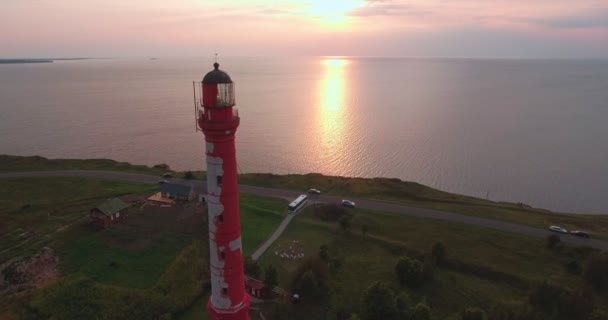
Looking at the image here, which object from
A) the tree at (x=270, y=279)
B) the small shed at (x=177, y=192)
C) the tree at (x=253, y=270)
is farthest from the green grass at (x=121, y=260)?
the tree at (x=270, y=279)

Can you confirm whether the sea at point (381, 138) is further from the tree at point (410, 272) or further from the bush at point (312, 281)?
the bush at point (312, 281)

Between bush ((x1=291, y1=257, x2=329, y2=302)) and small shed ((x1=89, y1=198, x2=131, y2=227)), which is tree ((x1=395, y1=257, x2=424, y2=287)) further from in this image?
small shed ((x1=89, y1=198, x2=131, y2=227))

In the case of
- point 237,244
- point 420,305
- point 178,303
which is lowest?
point 178,303

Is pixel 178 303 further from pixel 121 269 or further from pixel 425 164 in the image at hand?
pixel 425 164

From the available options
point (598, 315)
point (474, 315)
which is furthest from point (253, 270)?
point (598, 315)

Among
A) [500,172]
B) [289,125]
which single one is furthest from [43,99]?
[500,172]
